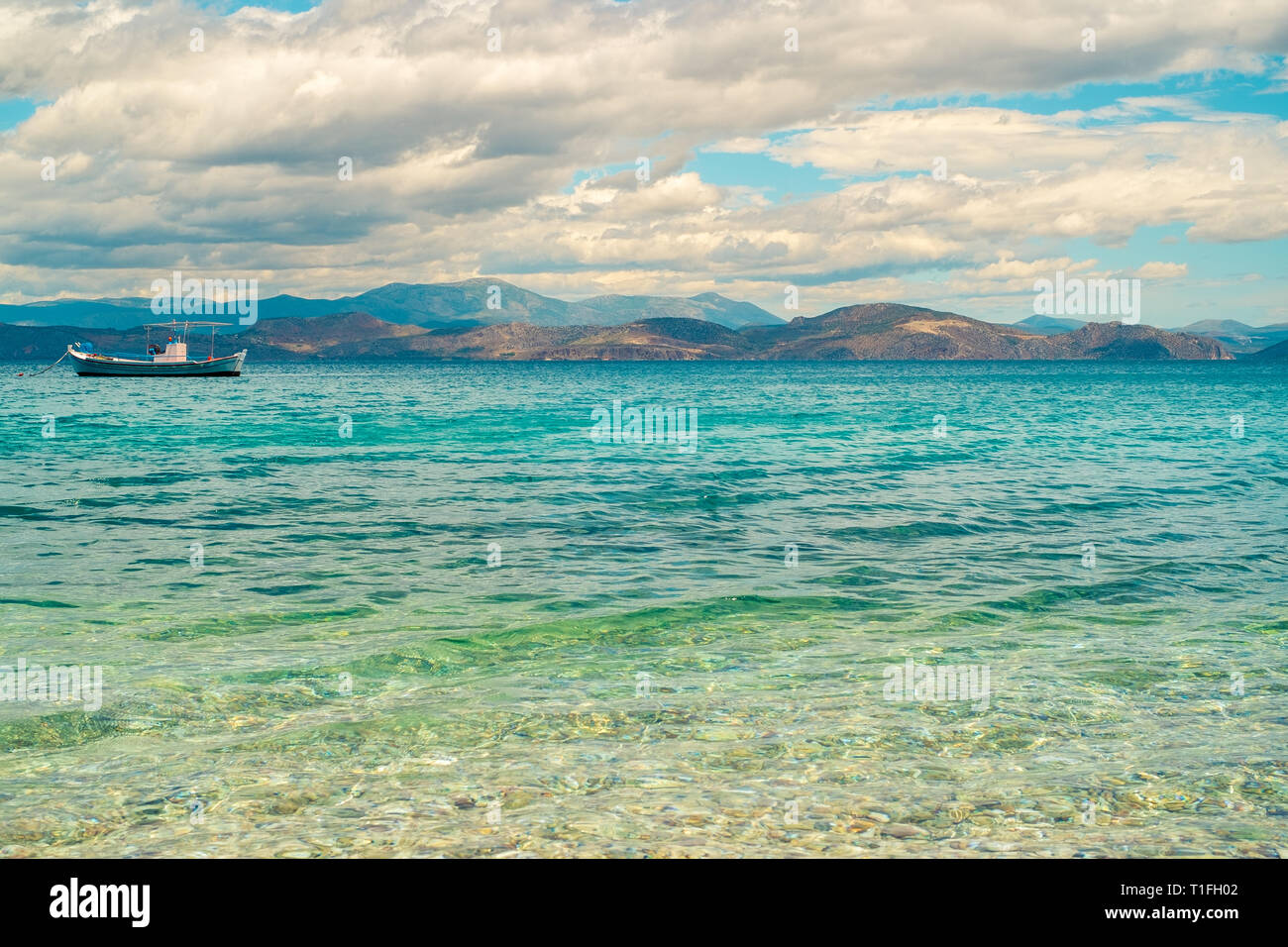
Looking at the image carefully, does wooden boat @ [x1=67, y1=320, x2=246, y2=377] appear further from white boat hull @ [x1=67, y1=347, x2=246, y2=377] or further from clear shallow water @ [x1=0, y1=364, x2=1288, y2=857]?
clear shallow water @ [x1=0, y1=364, x2=1288, y2=857]

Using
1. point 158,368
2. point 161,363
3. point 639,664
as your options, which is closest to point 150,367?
point 158,368

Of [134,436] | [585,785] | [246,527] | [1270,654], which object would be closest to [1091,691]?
[1270,654]

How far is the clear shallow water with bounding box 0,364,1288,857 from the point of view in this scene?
7.56 meters

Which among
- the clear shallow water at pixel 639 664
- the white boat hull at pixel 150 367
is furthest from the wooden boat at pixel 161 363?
the clear shallow water at pixel 639 664

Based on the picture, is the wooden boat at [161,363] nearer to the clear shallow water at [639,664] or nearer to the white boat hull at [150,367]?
the white boat hull at [150,367]

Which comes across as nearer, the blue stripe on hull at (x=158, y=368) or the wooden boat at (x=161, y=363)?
the wooden boat at (x=161, y=363)

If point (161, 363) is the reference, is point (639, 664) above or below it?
below

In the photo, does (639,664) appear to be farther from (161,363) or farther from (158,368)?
(161,363)

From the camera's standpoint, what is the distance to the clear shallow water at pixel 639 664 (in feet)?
24.8

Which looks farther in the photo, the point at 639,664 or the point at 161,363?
the point at 161,363

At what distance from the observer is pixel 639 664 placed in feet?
40.4

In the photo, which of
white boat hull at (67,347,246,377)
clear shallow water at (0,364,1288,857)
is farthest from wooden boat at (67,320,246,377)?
clear shallow water at (0,364,1288,857)
